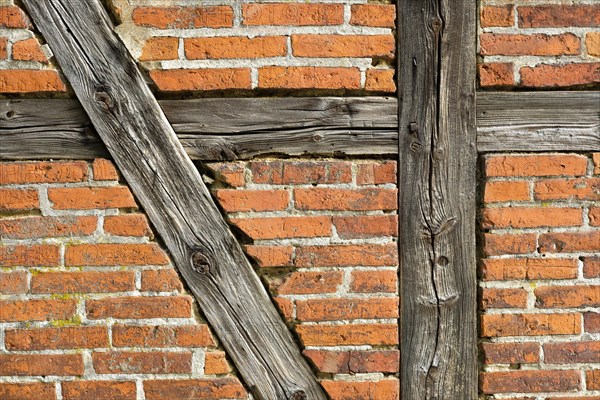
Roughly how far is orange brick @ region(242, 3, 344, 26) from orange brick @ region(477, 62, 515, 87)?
60cm

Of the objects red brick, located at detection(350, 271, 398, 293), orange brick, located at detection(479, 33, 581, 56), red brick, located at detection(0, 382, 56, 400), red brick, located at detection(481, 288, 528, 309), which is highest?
orange brick, located at detection(479, 33, 581, 56)

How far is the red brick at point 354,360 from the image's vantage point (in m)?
1.98

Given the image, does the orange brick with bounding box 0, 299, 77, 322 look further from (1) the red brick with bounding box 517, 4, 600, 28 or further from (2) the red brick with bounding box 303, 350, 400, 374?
(1) the red brick with bounding box 517, 4, 600, 28

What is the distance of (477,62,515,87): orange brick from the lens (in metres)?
1.96


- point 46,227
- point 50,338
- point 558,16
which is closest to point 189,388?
point 50,338

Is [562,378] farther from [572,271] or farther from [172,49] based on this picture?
[172,49]

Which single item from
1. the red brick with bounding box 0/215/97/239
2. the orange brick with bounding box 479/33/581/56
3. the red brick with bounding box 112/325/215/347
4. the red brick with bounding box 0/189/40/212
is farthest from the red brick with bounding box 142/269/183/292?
the orange brick with bounding box 479/33/581/56

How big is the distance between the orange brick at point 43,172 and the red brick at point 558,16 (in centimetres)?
167

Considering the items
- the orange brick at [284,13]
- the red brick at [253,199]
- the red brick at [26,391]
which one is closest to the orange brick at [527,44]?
the orange brick at [284,13]

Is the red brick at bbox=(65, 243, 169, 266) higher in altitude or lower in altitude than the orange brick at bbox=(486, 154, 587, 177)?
lower

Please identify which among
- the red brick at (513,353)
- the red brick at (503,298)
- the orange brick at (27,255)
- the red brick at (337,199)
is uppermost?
the red brick at (337,199)

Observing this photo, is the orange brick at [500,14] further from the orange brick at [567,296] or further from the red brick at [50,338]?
the red brick at [50,338]

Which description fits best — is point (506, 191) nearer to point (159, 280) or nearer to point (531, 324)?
point (531, 324)

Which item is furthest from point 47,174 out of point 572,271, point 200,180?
point 572,271
